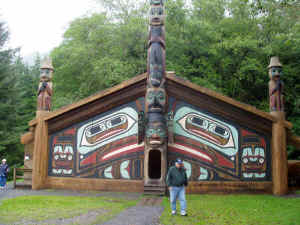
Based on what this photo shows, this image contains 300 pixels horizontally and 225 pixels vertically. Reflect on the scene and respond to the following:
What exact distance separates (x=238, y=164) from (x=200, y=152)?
59.3 inches

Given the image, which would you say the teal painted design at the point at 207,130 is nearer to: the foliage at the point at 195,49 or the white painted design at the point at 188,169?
the white painted design at the point at 188,169

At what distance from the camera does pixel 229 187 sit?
11133 millimetres

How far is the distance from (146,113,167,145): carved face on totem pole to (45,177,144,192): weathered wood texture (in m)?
1.85

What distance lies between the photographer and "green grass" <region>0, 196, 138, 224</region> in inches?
291

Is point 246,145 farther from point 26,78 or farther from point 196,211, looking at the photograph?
point 26,78

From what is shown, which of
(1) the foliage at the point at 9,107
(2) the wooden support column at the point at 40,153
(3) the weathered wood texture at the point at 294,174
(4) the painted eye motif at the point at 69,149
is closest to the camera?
(3) the weathered wood texture at the point at 294,174

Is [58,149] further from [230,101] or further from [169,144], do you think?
[230,101]

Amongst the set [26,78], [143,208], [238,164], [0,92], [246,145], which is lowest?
[143,208]

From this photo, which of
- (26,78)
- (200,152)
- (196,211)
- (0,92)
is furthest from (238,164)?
(26,78)

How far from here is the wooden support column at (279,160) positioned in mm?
10781

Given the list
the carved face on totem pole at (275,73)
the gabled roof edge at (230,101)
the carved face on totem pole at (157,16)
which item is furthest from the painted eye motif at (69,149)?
the carved face on totem pole at (275,73)

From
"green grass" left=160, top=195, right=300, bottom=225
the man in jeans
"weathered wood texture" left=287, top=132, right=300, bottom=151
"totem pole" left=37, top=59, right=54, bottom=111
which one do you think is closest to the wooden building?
"weathered wood texture" left=287, top=132, right=300, bottom=151

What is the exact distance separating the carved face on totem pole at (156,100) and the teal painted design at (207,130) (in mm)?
957

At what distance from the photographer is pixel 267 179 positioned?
1115 cm
